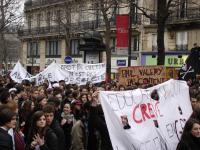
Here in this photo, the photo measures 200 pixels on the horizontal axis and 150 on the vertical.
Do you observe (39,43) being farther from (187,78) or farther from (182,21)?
(187,78)

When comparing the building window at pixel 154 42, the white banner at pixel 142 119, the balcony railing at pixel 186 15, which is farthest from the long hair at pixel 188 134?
the building window at pixel 154 42

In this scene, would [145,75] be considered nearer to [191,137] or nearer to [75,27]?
[191,137]

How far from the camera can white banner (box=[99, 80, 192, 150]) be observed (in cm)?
677

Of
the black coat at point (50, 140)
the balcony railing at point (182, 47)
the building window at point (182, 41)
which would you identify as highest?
the building window at point (182, 41)

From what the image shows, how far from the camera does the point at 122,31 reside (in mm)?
20375

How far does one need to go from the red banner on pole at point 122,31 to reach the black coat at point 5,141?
1461 centimetres

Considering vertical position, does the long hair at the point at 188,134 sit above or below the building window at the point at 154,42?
below

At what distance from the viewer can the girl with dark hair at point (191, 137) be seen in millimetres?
5719

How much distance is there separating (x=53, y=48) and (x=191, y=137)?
46792mm

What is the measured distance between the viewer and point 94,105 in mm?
7809

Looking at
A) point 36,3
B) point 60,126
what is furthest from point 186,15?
point 60,126

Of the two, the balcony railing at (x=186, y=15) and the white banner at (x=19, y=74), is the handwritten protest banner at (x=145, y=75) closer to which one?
the white banner at (x=19, y=74)

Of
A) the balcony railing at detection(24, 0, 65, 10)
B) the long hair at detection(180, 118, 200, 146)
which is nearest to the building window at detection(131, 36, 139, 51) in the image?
the balcony railing at detection(24, 0, 65, 10)

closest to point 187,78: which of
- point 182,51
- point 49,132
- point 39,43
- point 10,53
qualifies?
point 49,132
